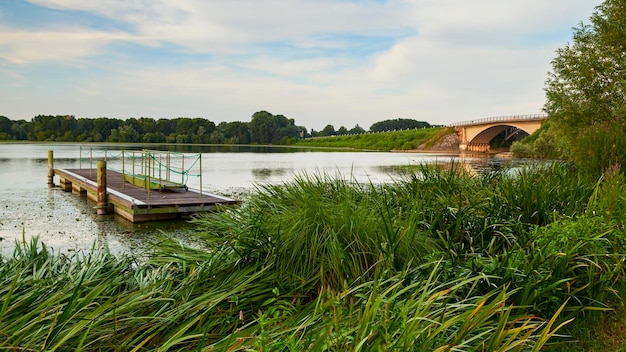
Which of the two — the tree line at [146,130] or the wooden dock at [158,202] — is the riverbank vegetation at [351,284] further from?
the tree line at [146,130]

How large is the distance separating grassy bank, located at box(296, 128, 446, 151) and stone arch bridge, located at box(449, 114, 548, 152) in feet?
20.5

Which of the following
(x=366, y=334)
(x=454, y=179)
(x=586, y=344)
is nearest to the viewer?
(x=366, y=334)

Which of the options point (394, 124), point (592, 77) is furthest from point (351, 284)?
point (394, 124)

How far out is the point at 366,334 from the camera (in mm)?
2771

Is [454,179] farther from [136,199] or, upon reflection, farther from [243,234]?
[136,199]

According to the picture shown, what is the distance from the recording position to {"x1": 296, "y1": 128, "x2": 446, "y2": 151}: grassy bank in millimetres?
83250

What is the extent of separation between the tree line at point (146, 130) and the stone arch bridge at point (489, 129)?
5681 cm

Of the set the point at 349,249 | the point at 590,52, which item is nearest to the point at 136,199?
the point at 349,249

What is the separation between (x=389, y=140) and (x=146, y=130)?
2399 inches

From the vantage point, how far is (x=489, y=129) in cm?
6794

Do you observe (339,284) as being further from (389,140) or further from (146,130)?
(146,130)

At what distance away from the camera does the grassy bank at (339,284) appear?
2.87m

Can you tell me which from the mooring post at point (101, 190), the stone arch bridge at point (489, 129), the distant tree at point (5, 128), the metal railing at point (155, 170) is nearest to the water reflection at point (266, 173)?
the metal railing at point (155, 170)

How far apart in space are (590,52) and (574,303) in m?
18.8
